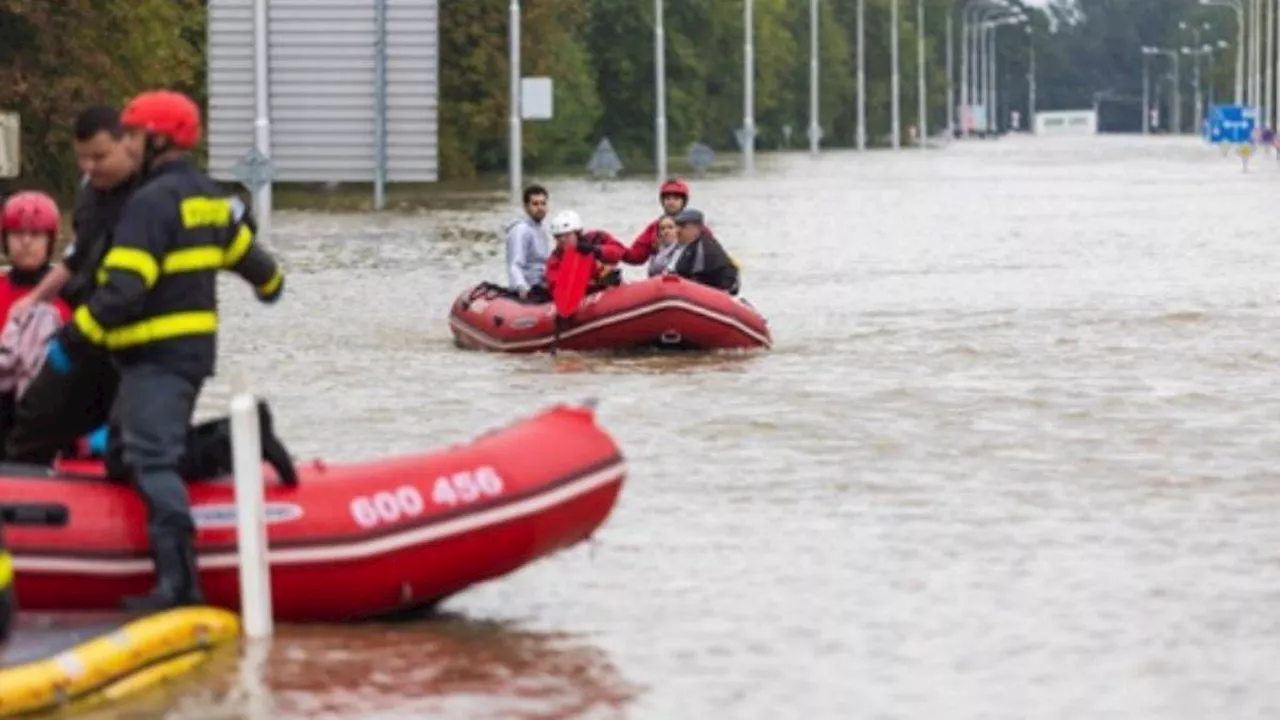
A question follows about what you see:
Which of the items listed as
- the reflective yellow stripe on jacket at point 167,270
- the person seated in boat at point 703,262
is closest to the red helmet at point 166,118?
the reflective yellow stripe on jacket at point 167,270

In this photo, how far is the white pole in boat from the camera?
456 inches

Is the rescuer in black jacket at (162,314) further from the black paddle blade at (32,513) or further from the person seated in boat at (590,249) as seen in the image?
the person seated in boat at (590,249)

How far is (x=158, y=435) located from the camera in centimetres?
1188

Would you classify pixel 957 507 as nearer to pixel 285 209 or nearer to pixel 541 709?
pixel 541 709

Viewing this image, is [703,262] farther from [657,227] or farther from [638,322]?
[638,322]

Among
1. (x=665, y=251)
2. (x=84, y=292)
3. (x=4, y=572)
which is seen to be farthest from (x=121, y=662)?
(x=665, y=251)

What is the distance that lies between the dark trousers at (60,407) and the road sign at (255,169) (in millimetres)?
37939

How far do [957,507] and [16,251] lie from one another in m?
4.89

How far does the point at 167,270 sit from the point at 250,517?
971 mm

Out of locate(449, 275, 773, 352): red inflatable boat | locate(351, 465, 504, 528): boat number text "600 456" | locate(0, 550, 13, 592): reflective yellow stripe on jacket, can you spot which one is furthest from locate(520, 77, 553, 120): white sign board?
locate(0, 550, 13, 592): reflective yellow stripe on jacket

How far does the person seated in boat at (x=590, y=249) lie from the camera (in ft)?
85.0

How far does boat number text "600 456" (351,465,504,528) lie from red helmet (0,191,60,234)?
74.5 inches

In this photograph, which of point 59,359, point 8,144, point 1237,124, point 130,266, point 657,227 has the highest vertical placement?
point 1237,124

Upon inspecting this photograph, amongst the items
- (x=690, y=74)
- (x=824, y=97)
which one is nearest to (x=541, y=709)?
(x=690, y=74)
